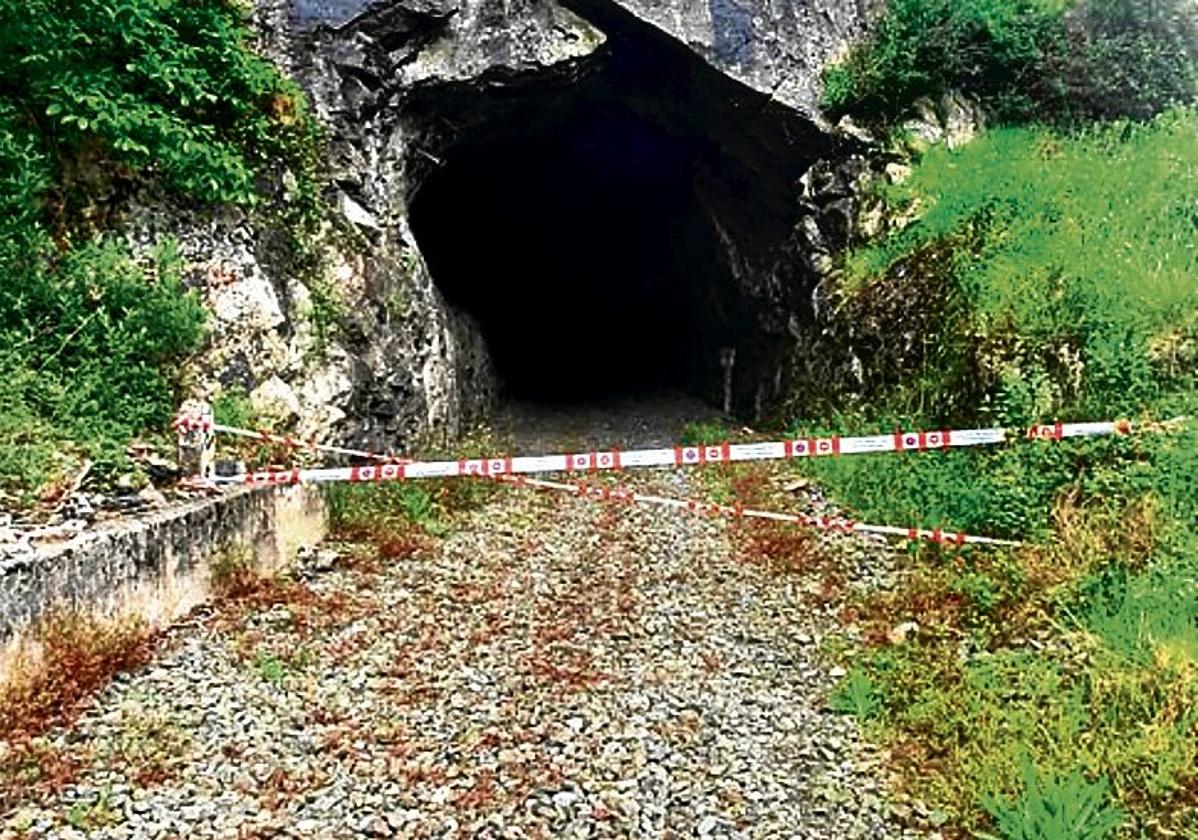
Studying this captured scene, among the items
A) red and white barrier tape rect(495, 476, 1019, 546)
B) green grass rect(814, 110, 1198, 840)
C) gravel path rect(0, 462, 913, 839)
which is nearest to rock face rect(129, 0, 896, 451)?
red and white barrier tape rect(495, 476, 1019, 546)

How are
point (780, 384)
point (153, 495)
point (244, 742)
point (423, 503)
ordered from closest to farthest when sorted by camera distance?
point (244, 742) → point (153, 495) → point (423, 503) → point (780, 384)

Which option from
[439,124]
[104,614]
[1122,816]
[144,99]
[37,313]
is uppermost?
[439,124]

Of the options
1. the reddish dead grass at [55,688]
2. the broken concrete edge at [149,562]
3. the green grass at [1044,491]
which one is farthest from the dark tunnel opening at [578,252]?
the reddish dead grass at [55,688]

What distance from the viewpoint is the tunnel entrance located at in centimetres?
1438

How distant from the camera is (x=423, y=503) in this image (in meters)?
9.52

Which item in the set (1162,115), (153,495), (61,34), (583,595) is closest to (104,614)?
(153,495)

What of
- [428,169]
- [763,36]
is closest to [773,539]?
[428,169]

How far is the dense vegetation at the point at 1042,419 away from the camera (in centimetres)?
449

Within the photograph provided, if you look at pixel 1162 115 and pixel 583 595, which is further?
pixel 1162 115

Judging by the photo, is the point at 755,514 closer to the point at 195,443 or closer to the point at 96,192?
the point at 195,443

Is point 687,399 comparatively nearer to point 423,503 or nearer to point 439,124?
point 439,124

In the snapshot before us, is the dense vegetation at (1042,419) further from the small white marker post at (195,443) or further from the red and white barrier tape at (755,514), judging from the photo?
the small white marker post at (195,443)

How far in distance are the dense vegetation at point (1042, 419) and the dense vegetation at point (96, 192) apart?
620 cm

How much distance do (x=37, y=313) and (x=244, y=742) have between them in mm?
4561
